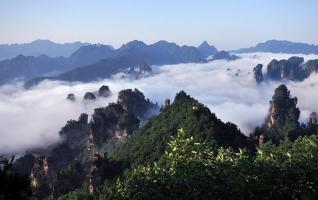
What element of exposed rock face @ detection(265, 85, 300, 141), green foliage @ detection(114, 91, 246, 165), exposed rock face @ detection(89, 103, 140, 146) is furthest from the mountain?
exposed rock face @ detection(265, 85, 300, 141)

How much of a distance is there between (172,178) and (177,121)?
94.2 meters

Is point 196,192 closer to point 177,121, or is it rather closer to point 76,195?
point 76,195

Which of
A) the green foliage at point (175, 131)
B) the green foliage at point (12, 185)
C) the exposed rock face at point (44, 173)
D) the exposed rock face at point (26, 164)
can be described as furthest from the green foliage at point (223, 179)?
the exposed rock face at point (26, 164)

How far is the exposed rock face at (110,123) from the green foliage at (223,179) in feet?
432

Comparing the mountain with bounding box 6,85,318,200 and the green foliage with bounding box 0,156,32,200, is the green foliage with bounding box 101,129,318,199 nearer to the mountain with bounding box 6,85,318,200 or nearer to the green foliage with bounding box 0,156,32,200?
the mountain with bounding box 6,85,318,200

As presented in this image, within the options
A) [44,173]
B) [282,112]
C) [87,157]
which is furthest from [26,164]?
[282,112]

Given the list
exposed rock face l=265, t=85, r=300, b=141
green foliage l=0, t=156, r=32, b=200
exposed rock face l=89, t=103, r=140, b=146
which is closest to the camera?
green foliage l=0, t=156, r=32, b=200

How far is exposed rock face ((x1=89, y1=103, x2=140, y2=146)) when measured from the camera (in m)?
171

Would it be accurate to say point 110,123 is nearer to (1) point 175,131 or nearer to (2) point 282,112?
(1) point 175,131

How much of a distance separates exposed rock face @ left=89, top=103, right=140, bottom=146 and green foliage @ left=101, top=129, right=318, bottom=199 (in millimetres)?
131803

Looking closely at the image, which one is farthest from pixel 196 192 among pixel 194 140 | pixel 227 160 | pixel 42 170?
pixel 42 170

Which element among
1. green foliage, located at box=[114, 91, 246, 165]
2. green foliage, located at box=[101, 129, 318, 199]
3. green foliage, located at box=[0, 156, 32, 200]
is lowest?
green foliage, located at box=[114, 91, 246, 165]

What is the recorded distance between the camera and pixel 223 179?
111 feet

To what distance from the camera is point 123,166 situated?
4875 inches
